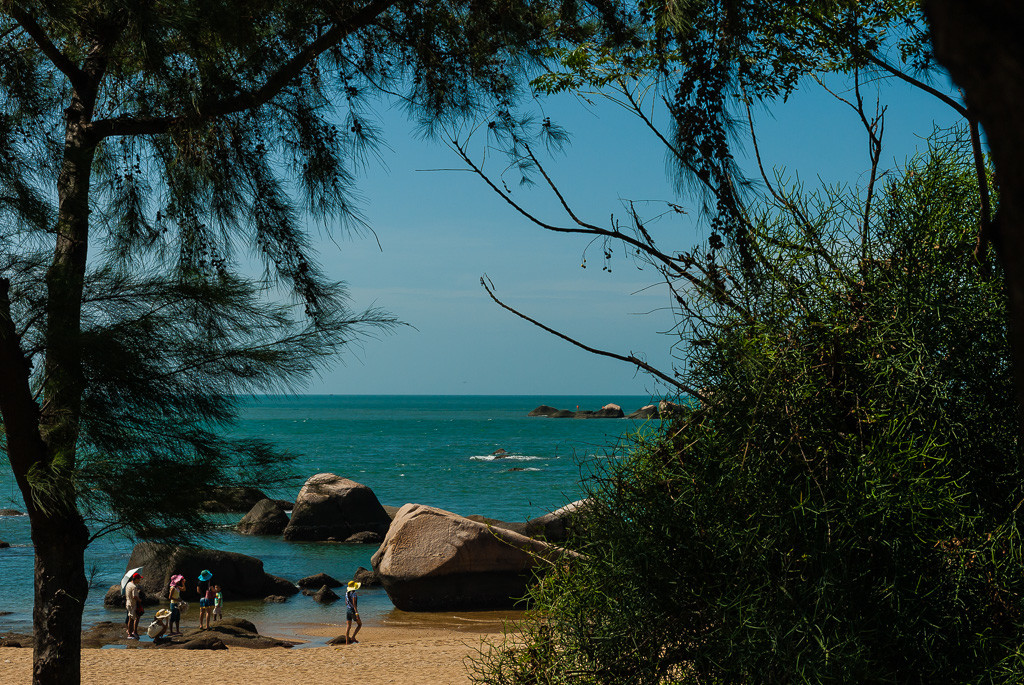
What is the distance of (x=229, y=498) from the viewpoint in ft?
18.2

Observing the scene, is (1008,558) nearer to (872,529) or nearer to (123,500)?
(872,529)

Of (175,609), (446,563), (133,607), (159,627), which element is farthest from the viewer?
(446,563)

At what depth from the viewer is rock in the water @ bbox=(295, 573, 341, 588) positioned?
22.4m

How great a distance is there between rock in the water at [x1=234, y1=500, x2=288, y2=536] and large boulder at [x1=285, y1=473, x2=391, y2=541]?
1.83 m

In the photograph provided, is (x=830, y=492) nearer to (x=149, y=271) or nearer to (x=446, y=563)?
(x=149, y=271)

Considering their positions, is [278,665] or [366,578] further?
[366,578]

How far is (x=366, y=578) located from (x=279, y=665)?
35.9ft

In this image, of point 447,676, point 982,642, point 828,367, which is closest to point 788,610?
point 982,642

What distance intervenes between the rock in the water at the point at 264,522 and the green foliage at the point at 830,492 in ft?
100

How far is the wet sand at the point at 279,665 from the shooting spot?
10594mm

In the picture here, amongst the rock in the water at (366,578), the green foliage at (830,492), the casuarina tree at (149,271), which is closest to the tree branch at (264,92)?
the casuarina tree at (149,271)

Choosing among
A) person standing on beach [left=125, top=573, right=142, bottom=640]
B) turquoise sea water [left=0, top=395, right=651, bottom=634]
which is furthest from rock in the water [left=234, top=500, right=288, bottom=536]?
person standing on beach [left=125, top=573, right=142, bottom=640]

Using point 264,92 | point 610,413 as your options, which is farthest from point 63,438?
point 610,413

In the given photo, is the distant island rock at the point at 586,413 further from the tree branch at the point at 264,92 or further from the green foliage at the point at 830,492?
the green foliage at the point at 830,492
